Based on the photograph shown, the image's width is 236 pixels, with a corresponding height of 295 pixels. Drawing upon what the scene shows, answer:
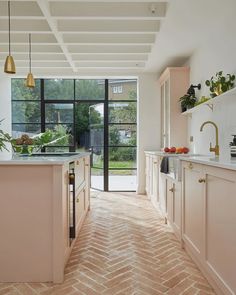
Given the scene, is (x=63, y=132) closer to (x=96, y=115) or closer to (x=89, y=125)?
(x=89, y=125)

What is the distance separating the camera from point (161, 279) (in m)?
2.31

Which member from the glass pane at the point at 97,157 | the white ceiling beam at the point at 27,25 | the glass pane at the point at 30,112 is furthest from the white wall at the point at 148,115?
the white ceiling beam at the point at 27,25

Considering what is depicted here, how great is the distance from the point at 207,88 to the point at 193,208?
7.22 ft

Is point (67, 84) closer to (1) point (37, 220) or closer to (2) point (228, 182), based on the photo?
(1) point (37, 220)

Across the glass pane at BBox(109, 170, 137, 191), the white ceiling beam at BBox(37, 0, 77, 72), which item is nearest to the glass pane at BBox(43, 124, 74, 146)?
the glass pane at BBox(109, 170, 137, 191)

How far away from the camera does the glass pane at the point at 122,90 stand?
6688 mm

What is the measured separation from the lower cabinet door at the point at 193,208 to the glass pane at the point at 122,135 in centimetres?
390

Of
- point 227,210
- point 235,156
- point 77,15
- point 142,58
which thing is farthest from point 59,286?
point 142,58

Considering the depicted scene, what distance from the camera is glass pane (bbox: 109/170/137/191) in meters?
6.68

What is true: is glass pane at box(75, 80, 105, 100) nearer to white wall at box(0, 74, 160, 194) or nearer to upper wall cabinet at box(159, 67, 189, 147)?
white wall at box(0, 74, 160, 194)

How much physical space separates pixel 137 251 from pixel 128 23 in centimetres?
287

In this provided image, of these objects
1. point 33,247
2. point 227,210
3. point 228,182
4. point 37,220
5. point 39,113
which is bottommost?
point 33,247

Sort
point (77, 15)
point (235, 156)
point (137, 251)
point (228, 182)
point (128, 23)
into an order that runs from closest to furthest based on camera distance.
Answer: point (228, 182), point (235, 156), point (137, 251), point (77, 15), point (128, 23)

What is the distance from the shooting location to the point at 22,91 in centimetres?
672
